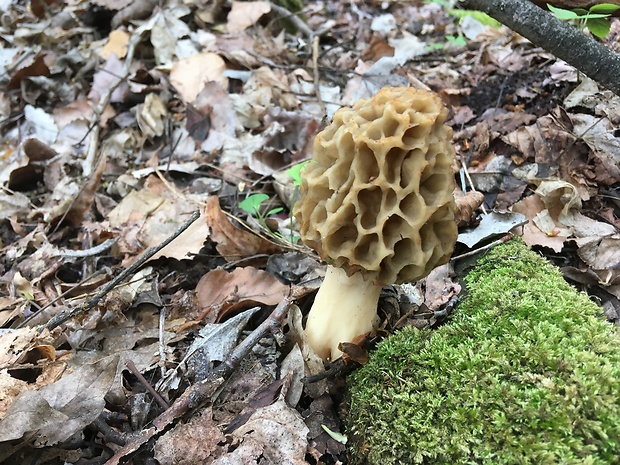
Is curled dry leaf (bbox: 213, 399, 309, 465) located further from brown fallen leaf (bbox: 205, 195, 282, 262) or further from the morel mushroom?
brown fallen leaf (bbox: 205, 195, 282, 262)

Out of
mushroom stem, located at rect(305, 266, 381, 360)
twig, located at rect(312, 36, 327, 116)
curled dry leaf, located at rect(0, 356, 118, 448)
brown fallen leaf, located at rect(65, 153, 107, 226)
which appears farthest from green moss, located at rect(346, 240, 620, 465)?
twig, located at rect(312, 36, 327, 116)

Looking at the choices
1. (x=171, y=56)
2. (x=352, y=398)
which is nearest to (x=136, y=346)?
(x=352, y=398)

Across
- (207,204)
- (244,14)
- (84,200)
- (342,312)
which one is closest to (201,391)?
(342,312)

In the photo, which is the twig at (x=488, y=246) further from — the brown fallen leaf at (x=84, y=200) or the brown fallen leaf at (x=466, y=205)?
the brown fallen leaf at (x=84, y=200)

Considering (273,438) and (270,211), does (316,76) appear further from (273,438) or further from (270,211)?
(273,438)

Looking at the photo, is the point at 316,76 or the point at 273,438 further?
the point at 316,76
